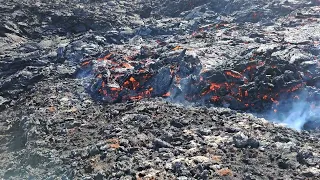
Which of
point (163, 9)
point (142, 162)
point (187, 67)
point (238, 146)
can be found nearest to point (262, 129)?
point (238, 146)

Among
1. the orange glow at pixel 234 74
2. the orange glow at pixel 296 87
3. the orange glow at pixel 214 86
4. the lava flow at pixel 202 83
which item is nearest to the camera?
the orange glow at pixel 296 87

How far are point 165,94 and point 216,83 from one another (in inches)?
87.8

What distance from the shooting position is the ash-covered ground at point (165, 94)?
397 inches

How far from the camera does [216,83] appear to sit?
49.8ft

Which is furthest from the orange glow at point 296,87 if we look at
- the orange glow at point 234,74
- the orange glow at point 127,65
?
the orange glow at point 127,65

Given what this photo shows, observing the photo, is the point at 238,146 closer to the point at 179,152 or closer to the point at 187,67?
the point at 179,152

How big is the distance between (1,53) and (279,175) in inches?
752

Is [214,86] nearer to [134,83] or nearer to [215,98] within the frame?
[215,98]

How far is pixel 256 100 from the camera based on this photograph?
14.1 metres

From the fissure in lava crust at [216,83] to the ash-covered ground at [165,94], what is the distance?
48 millimetres

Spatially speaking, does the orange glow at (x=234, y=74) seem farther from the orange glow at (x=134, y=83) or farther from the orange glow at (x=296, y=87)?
the orange glow at (x=134, y=83)

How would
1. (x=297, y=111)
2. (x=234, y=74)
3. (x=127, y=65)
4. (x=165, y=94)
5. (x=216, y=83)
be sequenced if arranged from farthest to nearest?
(x=127, y=65) → (x=165, y=94) → (x=234, y=74) → (x=216, y=83) → (x=297, y=111)

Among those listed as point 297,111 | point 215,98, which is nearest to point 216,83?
point 215,98

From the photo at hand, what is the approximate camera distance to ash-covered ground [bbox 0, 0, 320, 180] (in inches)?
397
